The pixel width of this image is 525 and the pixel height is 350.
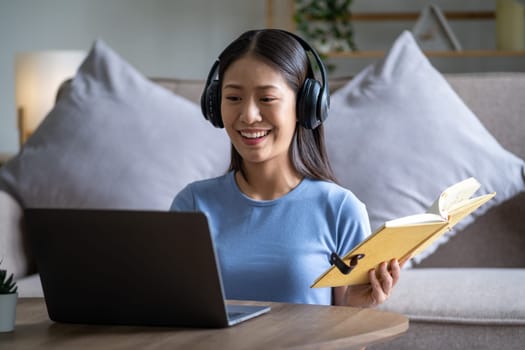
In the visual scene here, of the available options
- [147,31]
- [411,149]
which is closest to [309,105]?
[411,149]

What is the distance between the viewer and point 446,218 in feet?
3.75

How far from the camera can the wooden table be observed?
3.15ft

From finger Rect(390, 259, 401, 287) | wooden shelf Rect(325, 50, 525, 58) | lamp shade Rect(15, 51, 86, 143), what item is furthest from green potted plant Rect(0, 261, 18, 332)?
wooden shelf Rect(325, 50, 525, 58)

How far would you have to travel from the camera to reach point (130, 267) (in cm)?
104

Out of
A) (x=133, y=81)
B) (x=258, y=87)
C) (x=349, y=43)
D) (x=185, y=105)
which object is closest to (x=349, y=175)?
(x=185, y=105)

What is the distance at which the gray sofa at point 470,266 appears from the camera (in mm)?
1796

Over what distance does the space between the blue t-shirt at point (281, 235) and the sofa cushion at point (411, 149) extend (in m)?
0.72

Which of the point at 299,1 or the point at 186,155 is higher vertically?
the point at 299,1

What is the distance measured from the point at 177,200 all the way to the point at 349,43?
9.07 ft

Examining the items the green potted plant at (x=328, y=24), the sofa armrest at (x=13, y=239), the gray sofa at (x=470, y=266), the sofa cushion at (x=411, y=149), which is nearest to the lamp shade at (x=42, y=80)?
the green potted plant at (x=328, y=24)

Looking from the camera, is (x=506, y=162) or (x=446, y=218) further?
(x=506, y=162)

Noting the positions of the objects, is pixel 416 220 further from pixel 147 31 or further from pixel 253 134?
pixel 147 31

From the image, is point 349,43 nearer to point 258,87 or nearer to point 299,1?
point 299,1

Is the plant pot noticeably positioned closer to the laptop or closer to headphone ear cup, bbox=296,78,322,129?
the laptop
